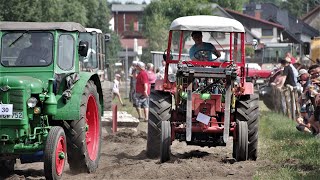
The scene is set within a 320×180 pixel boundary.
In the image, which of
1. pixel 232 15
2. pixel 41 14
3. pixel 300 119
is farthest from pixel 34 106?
pixel 232 15

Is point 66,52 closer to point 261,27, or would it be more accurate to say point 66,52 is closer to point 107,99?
point 107,99

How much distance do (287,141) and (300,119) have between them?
2.29 meters

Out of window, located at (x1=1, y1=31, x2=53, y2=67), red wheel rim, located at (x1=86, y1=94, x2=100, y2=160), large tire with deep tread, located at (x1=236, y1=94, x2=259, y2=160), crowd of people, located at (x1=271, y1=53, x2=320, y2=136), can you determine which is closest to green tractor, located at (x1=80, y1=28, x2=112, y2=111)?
crowd of people, located at (x1=271, y1=53, x2=320, y2=136)

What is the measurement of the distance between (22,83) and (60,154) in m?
1.02

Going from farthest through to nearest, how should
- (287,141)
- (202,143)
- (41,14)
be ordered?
(41,14) → (287,141) → (202,143)

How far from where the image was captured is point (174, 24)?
12555 mm

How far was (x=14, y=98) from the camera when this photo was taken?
9438mm

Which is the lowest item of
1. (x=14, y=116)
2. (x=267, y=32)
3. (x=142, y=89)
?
(x=142, y=89)

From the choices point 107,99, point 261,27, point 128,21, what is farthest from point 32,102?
point 128,21

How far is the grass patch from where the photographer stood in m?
10.1

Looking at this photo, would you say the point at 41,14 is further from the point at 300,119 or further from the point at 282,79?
the point at 300,119

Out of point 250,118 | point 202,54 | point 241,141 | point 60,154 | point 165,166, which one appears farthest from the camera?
point 202,54

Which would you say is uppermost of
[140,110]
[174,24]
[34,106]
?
[174,24]

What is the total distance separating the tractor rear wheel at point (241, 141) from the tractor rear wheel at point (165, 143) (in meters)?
1.08
